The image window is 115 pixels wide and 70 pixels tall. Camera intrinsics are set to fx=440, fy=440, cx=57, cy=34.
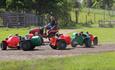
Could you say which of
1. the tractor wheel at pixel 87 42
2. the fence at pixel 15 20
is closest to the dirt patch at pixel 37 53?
the tractor wheel at pixel 87 42

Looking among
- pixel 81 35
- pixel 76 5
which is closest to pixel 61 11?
pixel 76 5

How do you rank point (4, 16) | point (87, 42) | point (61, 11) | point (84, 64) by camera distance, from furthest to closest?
point (61, 11) → point (4, 16) → point (87, 42) → point (84, 64)

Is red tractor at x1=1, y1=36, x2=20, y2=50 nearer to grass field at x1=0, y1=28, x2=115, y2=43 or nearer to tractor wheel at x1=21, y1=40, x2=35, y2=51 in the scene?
tractor wheel at x1=21, y1=40, x2=35, y2=51

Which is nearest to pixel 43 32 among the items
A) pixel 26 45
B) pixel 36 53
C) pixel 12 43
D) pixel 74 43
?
pixel 74 43

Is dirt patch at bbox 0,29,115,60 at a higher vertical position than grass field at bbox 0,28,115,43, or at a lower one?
lower

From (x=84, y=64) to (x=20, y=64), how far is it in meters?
2.19

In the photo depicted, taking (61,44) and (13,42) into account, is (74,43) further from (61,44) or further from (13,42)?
(13,42)

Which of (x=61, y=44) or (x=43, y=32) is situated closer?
(x=61, y=44)

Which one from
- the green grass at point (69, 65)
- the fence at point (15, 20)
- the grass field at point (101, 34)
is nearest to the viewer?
the green grass at point (69, 65)

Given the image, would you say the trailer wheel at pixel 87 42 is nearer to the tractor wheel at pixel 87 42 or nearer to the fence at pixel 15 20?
the tractor wheel at pixel 87 42

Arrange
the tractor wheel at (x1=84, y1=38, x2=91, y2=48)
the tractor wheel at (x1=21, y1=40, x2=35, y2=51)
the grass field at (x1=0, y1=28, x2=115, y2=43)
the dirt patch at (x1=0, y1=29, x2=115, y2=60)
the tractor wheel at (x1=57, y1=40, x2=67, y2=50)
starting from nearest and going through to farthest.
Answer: the dirt patch at (x1=0, y1=29, x2=115, y2=60) < the tractor wheel at (x1=21, y1=40, x2=35, y2=51) < the tractor wheel at (x1=57, y1=40, x2=67, y2=50) < the tractor wheel at (x1=84, y1=38, x2=91, y2=48) < the grass field at (x1=0, y1=28, x2=115, y2=43)

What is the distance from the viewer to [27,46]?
2261 cm

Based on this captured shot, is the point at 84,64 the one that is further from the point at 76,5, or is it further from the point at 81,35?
the point at 76,5

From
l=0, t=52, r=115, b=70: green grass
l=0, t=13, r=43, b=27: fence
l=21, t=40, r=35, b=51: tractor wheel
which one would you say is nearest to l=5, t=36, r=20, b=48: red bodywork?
l=21, t=40, r=35, b=51: tractor wheel
